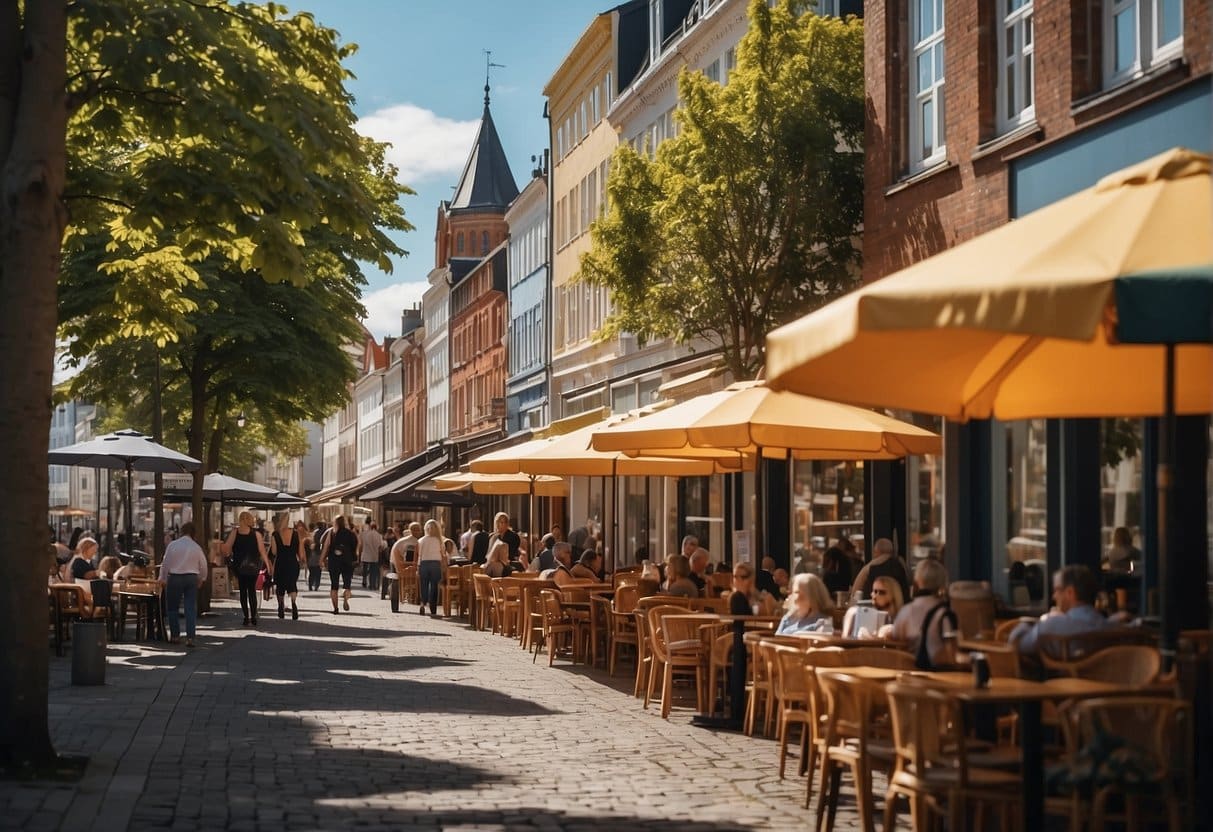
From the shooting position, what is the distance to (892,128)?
72.2 ft

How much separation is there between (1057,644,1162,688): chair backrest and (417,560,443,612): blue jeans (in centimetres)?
2604

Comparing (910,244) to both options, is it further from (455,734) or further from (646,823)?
(646,823)

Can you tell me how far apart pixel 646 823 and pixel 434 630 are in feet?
68.3

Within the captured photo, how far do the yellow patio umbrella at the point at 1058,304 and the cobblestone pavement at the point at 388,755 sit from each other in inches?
101

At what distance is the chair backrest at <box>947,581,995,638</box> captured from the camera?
13.8 meters

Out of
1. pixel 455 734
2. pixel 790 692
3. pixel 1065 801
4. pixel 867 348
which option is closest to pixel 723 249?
pixel 455 734

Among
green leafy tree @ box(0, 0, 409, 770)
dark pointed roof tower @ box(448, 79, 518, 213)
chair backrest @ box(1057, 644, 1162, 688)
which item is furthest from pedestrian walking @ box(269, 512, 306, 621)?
dark pointed roof tower @ box(448, 79, 518, 213)

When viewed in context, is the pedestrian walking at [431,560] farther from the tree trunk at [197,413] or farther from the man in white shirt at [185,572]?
the man in white shirt at [185,572]

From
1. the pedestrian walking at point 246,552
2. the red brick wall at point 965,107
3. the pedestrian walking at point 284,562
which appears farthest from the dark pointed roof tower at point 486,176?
the red brick wall at point 965,107

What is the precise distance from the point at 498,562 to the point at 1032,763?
74.3ft

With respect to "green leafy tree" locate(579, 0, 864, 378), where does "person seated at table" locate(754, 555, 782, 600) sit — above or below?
below

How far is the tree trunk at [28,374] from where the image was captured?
1191 centimetres

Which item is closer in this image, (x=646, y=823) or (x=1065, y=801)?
(x=1065, y=801)

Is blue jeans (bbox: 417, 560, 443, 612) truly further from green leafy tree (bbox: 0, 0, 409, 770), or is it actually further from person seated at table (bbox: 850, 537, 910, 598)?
green leafy tree (bbox: 0, 0, 409, 770)
